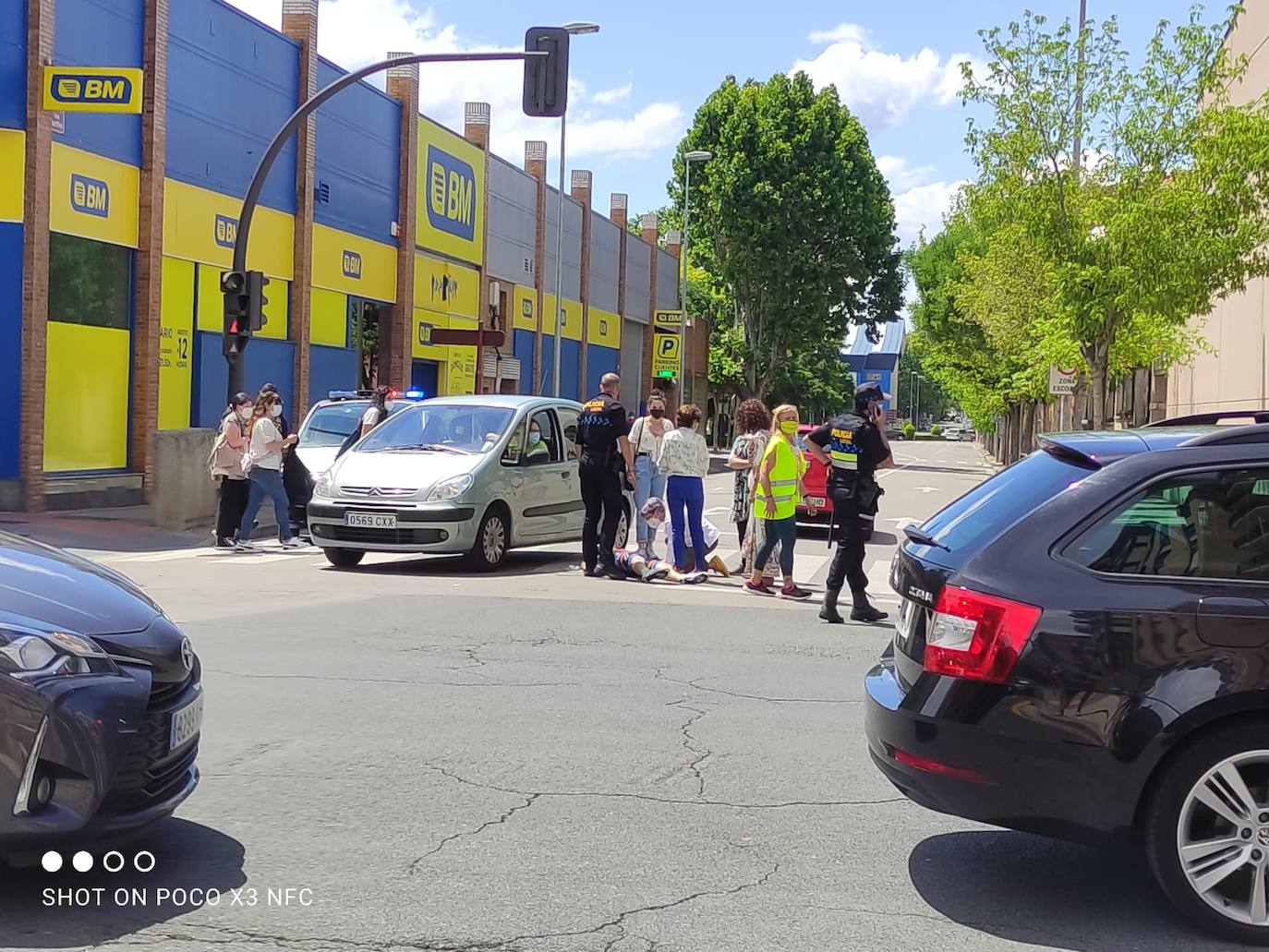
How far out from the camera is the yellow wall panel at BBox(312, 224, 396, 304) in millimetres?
27766

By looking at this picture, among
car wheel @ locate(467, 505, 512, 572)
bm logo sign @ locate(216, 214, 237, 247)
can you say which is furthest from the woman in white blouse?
bm logo sign @ locate(216, 214, 237, 247)

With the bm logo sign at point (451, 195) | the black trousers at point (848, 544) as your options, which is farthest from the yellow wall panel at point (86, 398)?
the bm logo sign at point (451, 195)

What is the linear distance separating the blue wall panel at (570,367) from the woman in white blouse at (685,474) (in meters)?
32.2

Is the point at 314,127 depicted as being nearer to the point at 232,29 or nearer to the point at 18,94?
the point at 232,29

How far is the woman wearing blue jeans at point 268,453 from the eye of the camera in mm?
15461

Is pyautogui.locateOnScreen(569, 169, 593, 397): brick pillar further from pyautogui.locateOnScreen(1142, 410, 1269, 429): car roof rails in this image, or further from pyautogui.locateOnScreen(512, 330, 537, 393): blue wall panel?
Result: pyautogui.locateOnScreen(1142, 410, 1269, 429): car roof rails

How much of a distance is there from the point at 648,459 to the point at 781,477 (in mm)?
2195

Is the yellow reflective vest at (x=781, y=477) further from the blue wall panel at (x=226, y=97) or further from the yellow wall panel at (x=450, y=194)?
the yellow wall panel at (x=450, y=194)

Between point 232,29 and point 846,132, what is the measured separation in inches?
1290

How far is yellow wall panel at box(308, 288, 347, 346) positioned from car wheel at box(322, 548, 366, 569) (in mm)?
13974

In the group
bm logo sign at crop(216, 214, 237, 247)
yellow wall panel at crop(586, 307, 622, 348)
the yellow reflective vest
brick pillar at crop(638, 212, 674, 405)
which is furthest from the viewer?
brick pillar at crop(638, 212, 674, 405)

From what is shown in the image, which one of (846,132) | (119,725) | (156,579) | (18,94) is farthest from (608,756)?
(846,132)

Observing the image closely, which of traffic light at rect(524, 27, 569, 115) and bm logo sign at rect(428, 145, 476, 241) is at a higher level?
bm logo sign at rect(428, 145, 476, 241)

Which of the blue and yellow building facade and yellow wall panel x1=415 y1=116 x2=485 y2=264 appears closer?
the blue and yellow building facade
